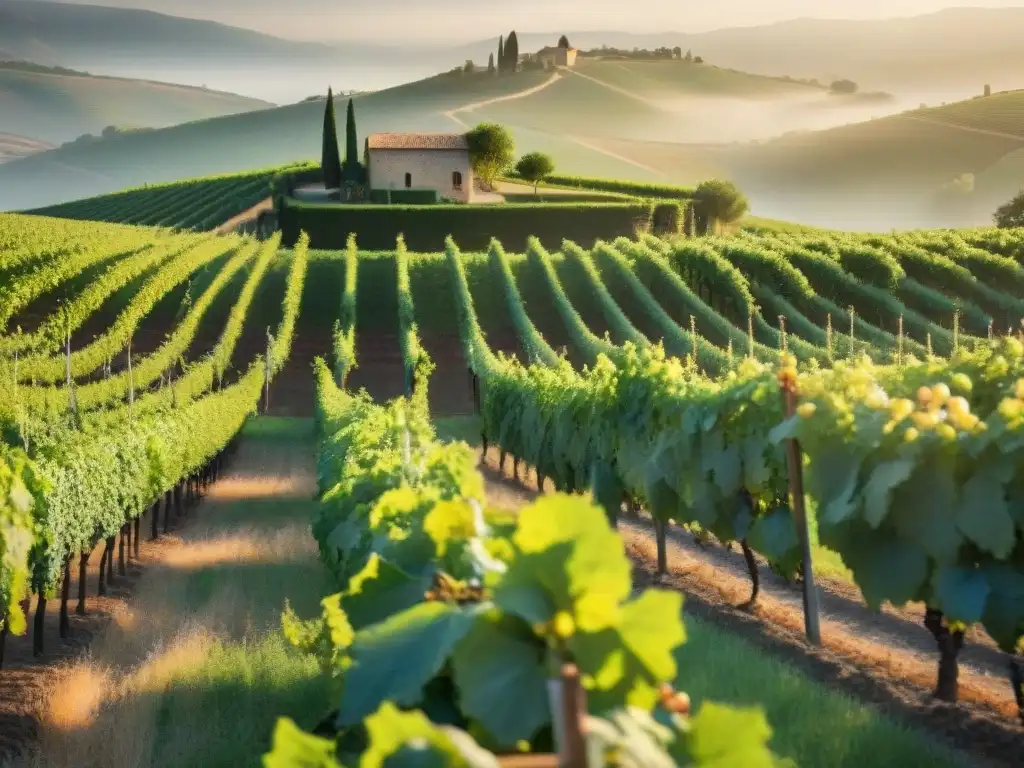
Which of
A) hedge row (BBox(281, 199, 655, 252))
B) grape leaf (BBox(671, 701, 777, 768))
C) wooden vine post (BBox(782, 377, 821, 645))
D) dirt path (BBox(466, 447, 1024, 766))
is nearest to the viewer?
grape leaf (BBox(671, 701, 777, 768))

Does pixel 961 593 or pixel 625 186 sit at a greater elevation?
pixel 625 186

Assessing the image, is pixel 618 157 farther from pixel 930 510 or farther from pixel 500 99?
pixel 930 510

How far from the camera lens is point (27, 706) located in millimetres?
9789

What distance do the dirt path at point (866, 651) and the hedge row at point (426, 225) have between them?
51.2 meters

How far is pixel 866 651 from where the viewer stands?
9.68 metres

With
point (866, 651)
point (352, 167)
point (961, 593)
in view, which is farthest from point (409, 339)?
point (352, 167)

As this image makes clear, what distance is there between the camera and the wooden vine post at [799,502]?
28.6ft

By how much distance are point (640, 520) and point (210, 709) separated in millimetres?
11328

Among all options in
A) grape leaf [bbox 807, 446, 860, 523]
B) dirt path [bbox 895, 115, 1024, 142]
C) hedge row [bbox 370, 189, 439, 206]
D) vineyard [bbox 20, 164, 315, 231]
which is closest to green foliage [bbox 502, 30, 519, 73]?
dirt path [bbox 895, 115, 1024, 142]

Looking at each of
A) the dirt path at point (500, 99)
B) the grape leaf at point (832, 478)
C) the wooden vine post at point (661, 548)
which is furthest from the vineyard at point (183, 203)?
the dirt path at point (500, 99)

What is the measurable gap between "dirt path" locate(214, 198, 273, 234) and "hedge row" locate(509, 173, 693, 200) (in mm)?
15707

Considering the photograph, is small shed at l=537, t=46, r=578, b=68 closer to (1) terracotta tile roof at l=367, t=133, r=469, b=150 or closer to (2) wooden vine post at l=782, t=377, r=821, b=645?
(1) terracotta tile roof at l=367, t=133, r=469, b=150

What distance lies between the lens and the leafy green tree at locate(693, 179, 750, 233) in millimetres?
72438

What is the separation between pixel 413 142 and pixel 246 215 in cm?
1175
